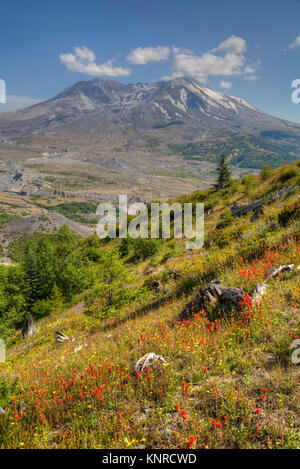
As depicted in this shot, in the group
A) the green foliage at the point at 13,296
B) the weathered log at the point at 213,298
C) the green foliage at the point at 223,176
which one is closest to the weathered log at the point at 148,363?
the weathered log at the point at 213,298

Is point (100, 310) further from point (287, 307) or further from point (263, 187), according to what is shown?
point (263, 187)

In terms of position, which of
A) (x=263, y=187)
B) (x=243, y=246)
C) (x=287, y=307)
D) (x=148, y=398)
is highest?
(x=263, y=187)

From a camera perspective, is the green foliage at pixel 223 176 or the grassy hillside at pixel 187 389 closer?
the grassy hillside at pixel 187 389

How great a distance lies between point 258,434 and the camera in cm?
279

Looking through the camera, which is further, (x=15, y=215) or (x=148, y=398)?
(x=15, y=215)

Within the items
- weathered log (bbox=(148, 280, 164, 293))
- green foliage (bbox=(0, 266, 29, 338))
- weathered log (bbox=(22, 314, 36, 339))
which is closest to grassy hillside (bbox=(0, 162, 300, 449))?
weathered log (bbox=(148, 280, 164, 293))

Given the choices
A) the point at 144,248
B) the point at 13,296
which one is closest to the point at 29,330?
the point at 144,248

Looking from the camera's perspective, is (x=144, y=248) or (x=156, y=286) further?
(x=144, y=248)

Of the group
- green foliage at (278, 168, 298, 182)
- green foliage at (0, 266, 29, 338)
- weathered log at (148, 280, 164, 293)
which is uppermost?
green foliage at (278, 168, 298, 182)

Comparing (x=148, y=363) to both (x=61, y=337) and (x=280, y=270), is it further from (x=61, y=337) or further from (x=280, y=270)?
(x=61, y=337)

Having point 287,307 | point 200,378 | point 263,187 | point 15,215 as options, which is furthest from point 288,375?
point 15,215

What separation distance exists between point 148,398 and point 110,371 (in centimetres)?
132

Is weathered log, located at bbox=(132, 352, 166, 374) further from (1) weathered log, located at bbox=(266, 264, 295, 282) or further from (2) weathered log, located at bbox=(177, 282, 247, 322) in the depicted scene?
(1) weathered log, located at bbox=(266, 264, 295, 282)

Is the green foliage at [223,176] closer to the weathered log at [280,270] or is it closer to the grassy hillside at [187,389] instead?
the grassy hillside at [187,389]
